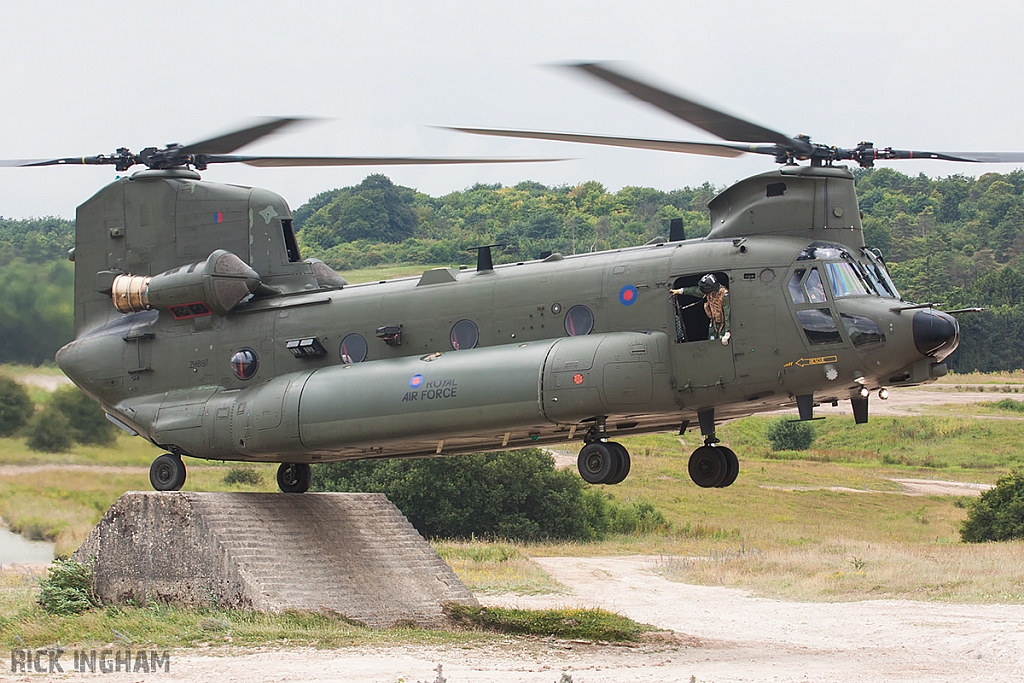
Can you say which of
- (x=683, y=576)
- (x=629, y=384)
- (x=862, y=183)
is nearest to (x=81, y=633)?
(x=629, y=384)

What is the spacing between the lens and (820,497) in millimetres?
47625

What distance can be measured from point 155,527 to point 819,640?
35.6 feet

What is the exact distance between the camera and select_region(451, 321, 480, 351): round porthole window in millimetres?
16594

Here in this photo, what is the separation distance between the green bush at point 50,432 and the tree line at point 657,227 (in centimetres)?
3697

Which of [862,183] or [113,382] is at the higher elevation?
[862,183]

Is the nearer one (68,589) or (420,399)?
(420,399)

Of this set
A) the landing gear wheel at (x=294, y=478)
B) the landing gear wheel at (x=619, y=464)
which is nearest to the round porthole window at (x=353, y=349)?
the landing gear wheel at (x=294, y=478)

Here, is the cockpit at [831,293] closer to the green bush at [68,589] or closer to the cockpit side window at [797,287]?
the cockpit side window at [797,287]

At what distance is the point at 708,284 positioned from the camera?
14.9 m

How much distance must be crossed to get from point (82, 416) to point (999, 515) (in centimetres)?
2725

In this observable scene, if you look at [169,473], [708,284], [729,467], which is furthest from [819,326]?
[169,473]

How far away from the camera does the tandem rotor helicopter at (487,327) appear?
14750mm

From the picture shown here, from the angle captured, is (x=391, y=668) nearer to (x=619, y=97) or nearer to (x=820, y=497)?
(x=619, y=97)

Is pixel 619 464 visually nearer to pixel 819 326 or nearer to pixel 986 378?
pixel 819 326
